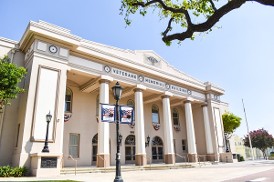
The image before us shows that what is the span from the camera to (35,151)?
42.2ft

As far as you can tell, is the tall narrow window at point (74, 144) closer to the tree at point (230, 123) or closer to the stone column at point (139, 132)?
the stone column at point (139, 132)

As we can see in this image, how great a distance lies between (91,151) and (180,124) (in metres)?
13.4

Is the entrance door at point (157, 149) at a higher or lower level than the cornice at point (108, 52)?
lower

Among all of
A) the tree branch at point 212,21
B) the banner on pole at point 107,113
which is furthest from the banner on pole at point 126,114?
the tree branch at point 212,21

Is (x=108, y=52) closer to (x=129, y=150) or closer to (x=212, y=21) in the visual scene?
(x=129, y=150)

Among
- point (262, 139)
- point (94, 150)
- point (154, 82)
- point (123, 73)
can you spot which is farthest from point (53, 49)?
point (262, 139)

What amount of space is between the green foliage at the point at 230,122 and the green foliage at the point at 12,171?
81.4ft

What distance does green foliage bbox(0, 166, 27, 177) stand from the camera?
1118cm

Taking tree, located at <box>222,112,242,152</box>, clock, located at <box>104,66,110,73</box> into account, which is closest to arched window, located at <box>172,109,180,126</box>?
tree, located at <box>222,112,242,152</box>

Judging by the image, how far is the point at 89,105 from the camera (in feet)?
68.7

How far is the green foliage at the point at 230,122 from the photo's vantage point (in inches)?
1134

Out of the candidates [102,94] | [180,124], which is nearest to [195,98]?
[180,124]

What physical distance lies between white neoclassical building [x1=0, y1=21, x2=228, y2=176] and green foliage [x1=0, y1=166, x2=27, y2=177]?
1.75 feet

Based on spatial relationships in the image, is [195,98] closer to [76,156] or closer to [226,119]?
[226,119]
